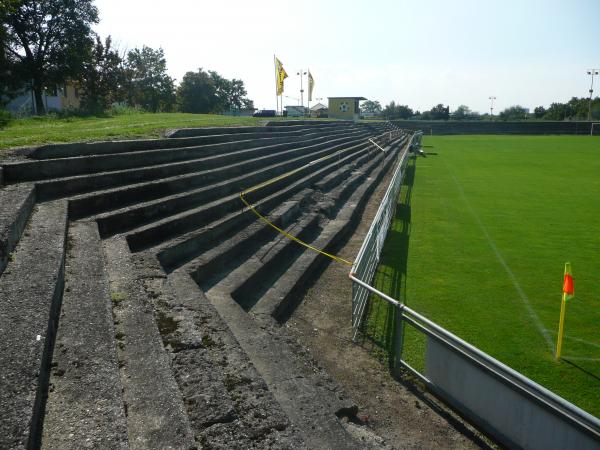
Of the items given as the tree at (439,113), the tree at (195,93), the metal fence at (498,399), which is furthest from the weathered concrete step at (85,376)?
the tree at (439,113)

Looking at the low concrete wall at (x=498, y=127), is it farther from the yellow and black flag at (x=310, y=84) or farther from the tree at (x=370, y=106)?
the tree at (x=370, y=106)

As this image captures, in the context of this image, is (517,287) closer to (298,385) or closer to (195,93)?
(298,385)

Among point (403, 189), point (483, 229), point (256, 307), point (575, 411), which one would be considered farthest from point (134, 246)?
point (403, 189)

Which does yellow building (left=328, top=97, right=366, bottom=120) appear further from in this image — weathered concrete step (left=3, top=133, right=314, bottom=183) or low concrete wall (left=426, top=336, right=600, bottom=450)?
low concrete wall (left=426, top=336, right=600, bottom=450)

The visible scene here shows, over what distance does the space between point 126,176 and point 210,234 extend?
6.44 ft

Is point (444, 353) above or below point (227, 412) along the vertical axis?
below

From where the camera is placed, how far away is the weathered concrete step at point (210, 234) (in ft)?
19.9

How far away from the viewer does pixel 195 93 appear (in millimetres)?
61031

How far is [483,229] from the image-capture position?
12.1 m

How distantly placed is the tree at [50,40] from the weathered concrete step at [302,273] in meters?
27.2

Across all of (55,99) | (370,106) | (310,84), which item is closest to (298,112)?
(310,84)

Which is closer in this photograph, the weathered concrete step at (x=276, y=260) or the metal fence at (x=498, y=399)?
the metal fence at (x=498, y=399)

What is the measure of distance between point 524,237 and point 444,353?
26.8 feet

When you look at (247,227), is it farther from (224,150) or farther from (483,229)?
(483,229)
